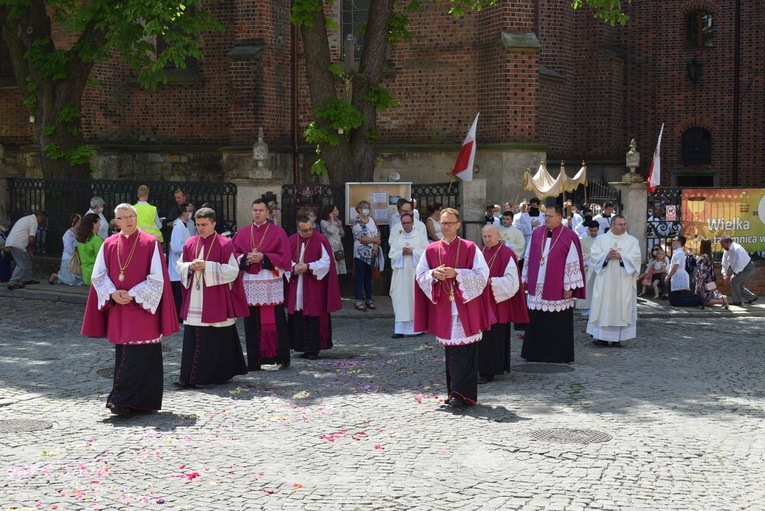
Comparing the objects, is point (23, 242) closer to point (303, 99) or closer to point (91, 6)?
point (91, 6)

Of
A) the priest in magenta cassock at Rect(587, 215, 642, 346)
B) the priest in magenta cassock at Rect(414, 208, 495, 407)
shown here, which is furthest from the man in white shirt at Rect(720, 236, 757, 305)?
the priest in magenta cassock at Rect(414, 208, 495, 407)

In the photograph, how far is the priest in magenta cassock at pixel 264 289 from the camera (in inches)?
465

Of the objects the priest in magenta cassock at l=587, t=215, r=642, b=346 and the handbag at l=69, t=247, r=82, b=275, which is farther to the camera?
the handbag at l=69, t=247, r=82, b=275

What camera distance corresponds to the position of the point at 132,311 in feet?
30.8

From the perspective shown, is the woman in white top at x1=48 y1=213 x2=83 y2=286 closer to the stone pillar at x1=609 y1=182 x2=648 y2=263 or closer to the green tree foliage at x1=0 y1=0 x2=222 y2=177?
the green tree foliage at x1=0 y1=0 x2=222 y2=177

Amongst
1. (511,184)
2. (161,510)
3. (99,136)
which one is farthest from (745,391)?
(99,136)

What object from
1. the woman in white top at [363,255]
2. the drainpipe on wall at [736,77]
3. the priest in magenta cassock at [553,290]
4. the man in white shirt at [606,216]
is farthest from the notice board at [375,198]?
the drainpipe on wall at [736,77]

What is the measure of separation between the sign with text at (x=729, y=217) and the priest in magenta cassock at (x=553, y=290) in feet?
24.8

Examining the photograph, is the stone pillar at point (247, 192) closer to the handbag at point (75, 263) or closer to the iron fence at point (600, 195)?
the handbag at point (75, 263)

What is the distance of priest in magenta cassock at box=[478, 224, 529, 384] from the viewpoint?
11.0m

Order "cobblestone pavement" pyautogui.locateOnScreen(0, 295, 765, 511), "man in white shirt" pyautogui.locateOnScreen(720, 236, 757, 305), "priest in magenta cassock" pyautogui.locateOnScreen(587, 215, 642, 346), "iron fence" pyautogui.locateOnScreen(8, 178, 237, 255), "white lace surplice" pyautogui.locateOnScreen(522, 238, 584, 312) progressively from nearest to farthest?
1. "cobblestone pavement" pyautogui.locateOnScreen(0, 295, 765, 511)
2. "white lace surplice" pyautogui.locateOnScreen(522, 238, 584, 312)
3. "priest in magenta cassock" pyautogui.locateOnScreen(587, 215, 642, 346)
4. "man in white shirt" pyautogui.locateOnScreen(720, 236, 757, 305)
5. "iron fence" pyautogui.locateOnScreen(8, 178, 237, 255)

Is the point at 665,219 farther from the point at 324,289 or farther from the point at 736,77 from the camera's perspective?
the point at 736,77

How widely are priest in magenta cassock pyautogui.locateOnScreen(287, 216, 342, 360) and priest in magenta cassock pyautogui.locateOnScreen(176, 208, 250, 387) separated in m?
1.77

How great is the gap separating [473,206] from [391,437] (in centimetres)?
1172
